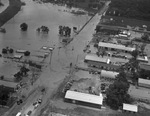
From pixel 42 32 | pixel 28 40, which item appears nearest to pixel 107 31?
pixel 42 32

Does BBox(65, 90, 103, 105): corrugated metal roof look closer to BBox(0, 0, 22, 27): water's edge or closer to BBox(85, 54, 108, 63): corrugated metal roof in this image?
BBox(85, 54, 108, 63): corrugated metal roof

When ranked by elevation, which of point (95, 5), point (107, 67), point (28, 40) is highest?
point (95, 5)

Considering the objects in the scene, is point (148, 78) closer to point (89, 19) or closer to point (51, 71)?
point (51, 71)

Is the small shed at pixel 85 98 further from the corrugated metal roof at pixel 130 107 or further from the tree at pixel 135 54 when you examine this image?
the tree at pixel 135 54

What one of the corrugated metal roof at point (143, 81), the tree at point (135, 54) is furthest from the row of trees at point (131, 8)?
the corrugated metal roof at point (143, 81)

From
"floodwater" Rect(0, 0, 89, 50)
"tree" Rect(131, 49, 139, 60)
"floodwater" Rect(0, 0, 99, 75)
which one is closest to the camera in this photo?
"tree" Rect(131, 49, 139, 60)

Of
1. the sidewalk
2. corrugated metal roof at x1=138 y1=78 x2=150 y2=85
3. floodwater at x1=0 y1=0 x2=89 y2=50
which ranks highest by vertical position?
the sidewalk

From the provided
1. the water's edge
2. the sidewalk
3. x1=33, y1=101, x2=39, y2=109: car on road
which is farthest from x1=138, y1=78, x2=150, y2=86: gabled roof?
the sidewalk
